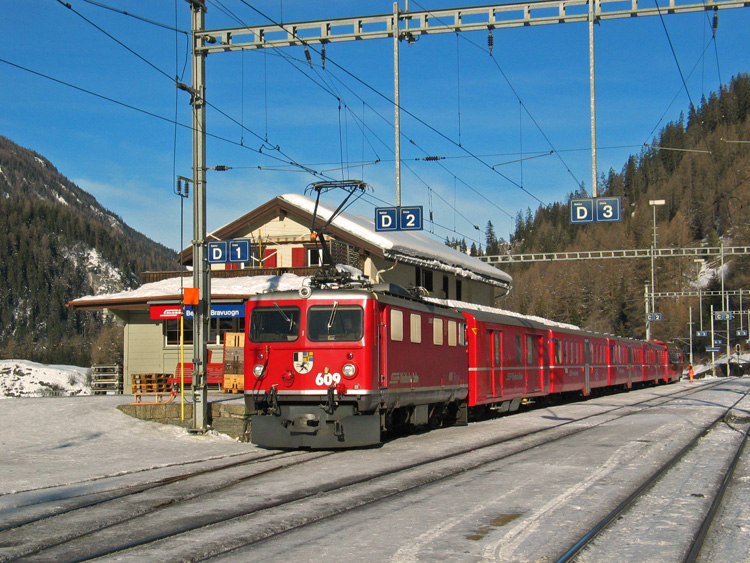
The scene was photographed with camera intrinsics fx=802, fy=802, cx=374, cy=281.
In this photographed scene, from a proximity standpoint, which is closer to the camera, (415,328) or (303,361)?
(303,361)

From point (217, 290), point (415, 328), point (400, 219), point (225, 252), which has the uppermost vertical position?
point (400, 219)

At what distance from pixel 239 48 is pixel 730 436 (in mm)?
12992

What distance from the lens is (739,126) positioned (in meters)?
166

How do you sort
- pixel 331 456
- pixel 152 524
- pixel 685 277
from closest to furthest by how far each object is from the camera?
pixel 152 524
pixel 331 456
pixel 685 277

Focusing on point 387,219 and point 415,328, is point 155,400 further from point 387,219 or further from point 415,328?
point 415,328

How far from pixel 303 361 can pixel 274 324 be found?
3.22ft

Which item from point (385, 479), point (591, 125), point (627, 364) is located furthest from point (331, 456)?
point (627, 364)

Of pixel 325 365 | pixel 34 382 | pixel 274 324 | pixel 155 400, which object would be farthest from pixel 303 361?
pixel 34 382

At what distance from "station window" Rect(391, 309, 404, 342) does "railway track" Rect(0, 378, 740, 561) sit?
2.51m

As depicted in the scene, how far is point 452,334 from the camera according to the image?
18469 mm

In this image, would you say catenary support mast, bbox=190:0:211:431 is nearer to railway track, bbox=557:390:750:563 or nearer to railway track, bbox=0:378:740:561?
railway track, bbox=0:378:740:561

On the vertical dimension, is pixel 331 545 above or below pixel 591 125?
below

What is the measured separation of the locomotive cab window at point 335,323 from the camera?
46.0ft

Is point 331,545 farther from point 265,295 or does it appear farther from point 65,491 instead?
point 265,295
